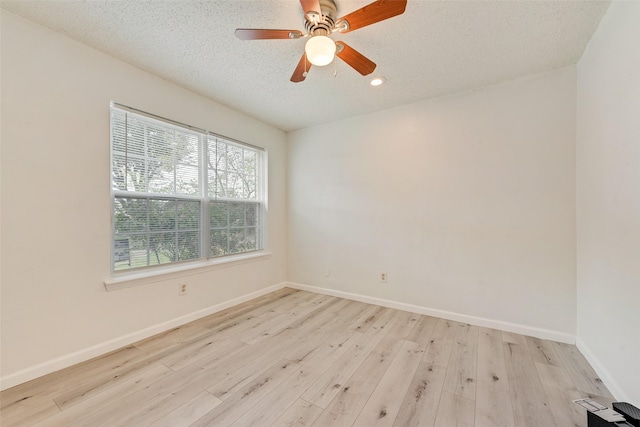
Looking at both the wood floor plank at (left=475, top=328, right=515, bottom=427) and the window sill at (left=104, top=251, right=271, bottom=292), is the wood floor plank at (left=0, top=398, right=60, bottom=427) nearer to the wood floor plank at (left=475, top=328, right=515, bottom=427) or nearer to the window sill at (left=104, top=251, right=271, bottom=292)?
the window sill at (left=104, top=251, right=271, bottom=292)

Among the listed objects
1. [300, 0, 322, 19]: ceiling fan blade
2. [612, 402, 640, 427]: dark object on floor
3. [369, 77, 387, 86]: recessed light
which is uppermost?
[369, 77, 387, 86]: recessed light

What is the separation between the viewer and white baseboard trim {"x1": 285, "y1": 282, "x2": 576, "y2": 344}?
2334 mm

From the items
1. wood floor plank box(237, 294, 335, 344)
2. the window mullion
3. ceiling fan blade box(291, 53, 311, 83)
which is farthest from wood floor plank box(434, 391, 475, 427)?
the window mullion

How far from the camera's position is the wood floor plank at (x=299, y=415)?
1.42 m

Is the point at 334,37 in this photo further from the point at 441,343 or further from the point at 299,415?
the point at 441,343

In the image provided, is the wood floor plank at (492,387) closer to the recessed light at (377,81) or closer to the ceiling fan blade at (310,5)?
the ceiling fan blade at (310,5)

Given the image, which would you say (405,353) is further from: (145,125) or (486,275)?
(145,125)

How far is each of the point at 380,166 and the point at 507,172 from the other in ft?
4.36

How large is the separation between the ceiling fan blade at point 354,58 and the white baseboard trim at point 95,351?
285 centimetres

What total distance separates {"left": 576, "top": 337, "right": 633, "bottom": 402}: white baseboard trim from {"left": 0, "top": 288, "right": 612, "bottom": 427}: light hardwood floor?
0.17 feet

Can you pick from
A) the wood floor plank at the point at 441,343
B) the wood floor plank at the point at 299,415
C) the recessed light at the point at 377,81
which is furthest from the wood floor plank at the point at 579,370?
the recessed light at the point at 377,81

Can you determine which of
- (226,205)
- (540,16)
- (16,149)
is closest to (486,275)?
(540,16)

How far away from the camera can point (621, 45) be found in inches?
62.0

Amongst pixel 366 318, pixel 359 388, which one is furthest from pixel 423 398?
pixel 366 318
